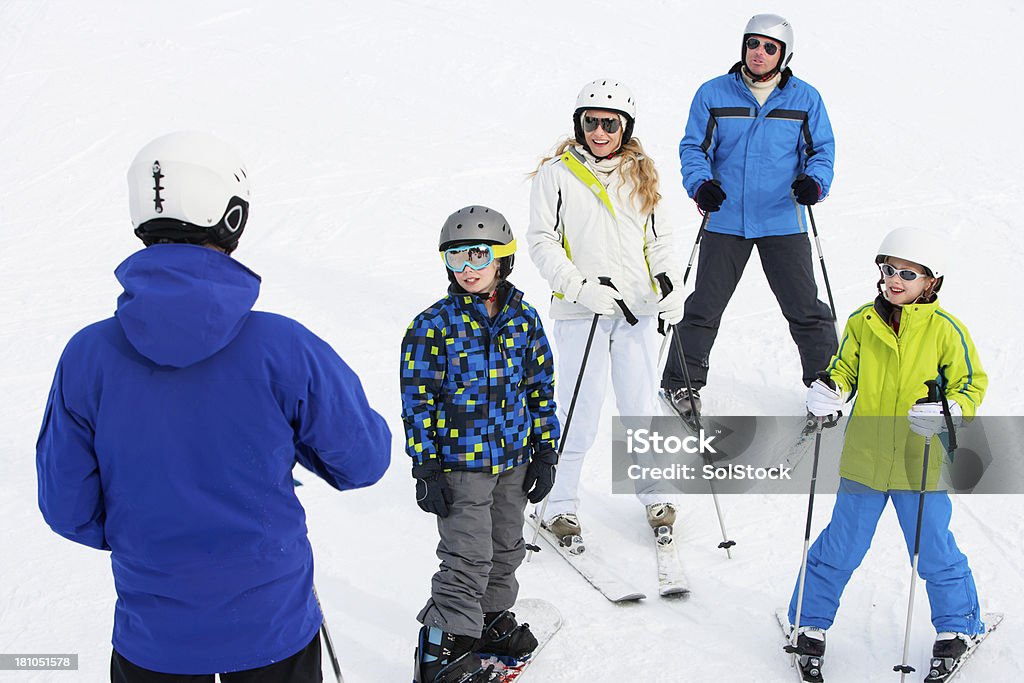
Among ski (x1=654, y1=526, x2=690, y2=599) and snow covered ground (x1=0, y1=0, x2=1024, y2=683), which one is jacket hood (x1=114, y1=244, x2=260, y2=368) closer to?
snow covered ground (x1=0, y1=0, x2=1024, y2=683)

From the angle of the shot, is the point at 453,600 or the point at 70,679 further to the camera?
the point at 70,679

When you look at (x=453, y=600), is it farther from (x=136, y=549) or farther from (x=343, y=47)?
(x=343, y=47)

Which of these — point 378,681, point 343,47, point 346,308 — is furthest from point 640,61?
point 378,681

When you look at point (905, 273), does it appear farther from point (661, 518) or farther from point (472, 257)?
point (661, 518)

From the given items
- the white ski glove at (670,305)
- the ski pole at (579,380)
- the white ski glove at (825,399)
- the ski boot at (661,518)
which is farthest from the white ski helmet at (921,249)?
the ski boot at (661,518)

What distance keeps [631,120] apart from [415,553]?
236 centimetres

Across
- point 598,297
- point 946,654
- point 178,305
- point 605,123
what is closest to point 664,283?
point 598,297

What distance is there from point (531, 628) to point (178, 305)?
2.55m

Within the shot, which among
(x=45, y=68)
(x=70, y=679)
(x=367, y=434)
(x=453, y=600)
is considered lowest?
(x=70, y=679)

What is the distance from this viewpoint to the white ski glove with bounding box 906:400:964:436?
3.50 metres

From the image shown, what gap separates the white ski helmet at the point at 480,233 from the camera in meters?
3.60

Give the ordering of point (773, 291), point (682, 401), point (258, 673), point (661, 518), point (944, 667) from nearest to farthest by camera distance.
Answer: point (258, 673)
point (944, 667)
point (661, 518)
point (773, 291)
point (682, 401)

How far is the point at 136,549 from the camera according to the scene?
2.27 metres

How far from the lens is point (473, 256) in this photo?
3.62 meters
